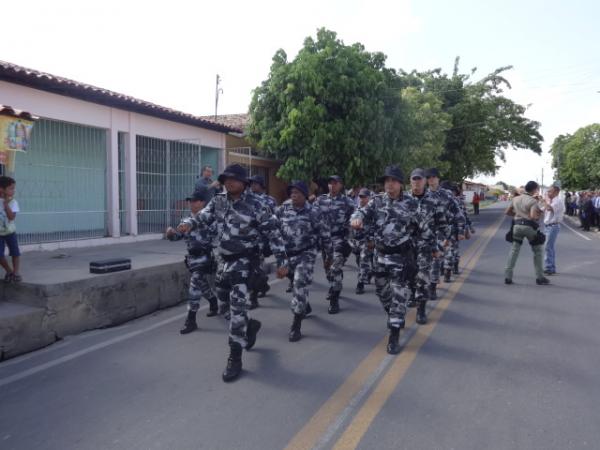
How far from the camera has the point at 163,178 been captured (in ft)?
46.7

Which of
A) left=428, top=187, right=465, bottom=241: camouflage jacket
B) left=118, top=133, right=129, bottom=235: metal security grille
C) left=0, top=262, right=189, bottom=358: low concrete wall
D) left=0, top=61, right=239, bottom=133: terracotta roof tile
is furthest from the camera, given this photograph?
left=118, top=133, right=129, bottom=235: metal security grille

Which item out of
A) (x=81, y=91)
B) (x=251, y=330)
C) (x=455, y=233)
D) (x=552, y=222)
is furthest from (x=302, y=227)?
(x=81, y=91)

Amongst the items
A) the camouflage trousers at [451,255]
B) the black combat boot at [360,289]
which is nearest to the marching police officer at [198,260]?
the black combat boot at [360,289]

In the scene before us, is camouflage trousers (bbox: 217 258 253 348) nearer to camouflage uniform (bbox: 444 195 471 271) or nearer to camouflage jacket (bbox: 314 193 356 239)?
camouflage jacket (bbox: 314 193 356 239)

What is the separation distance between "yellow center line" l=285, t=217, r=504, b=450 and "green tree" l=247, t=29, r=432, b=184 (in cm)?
1212

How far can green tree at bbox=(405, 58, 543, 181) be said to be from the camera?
102ft

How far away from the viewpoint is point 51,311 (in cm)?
584

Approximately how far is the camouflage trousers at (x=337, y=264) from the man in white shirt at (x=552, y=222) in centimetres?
478

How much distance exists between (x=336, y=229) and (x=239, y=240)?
291cm

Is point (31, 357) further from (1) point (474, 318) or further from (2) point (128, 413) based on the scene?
(1) point (474, 318)

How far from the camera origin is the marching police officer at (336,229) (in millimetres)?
6906

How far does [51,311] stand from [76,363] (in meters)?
1.14

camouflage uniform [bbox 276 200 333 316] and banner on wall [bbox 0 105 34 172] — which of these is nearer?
camouflage uniform [bbox 276 200 333 316]

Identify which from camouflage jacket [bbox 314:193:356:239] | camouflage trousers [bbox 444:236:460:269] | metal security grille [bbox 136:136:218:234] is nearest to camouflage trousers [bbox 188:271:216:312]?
camouflage jacket [bbox 314:193:356:239]
